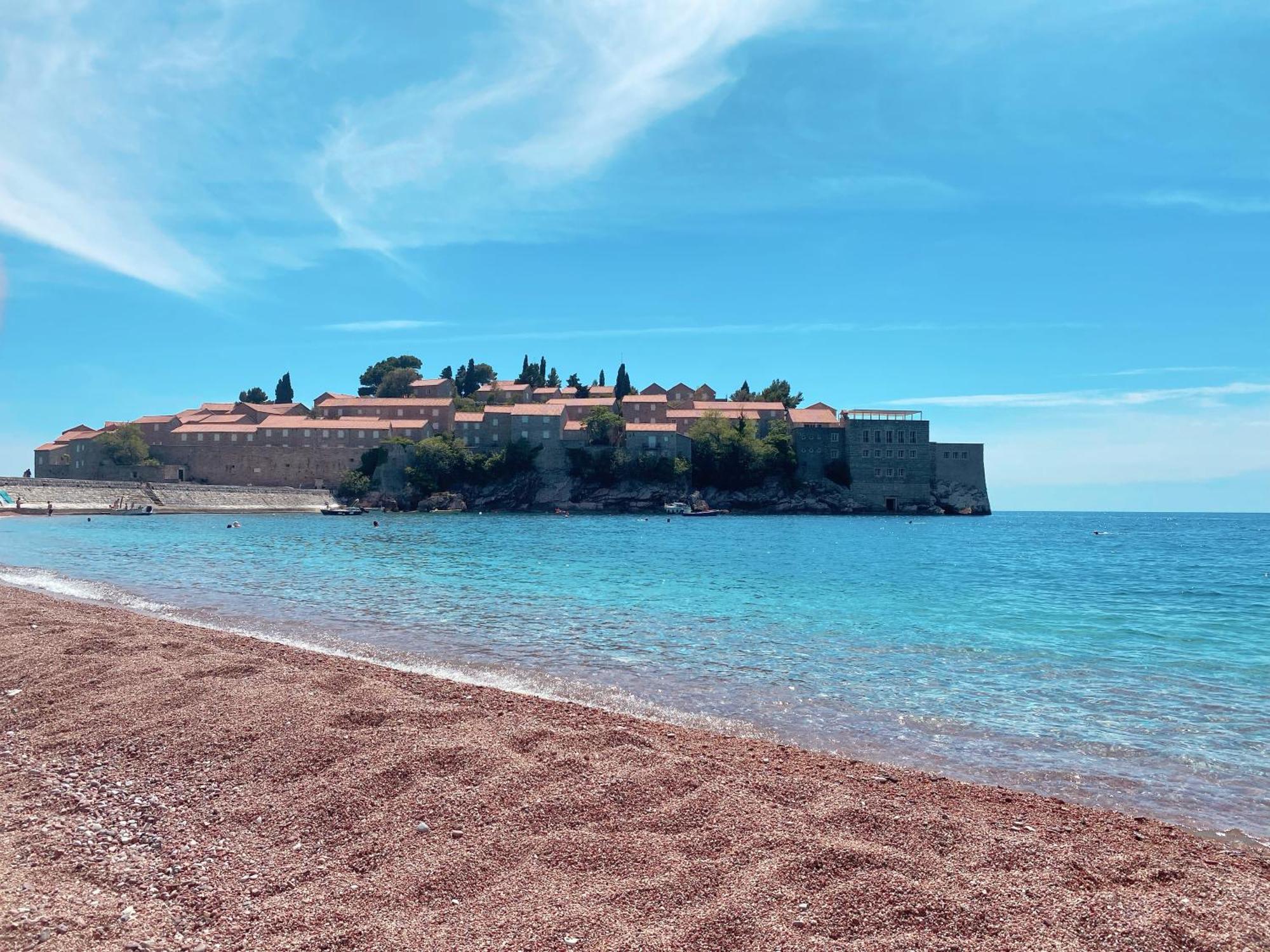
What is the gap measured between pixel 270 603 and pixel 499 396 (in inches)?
3642

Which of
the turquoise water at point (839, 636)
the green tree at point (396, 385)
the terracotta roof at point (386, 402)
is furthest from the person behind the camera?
the green tree at point (396, 385)

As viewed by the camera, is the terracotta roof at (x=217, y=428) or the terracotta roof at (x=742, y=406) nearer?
the terracotta roof at (x=217, y=428)

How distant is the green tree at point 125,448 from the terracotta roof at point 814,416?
2994 inches

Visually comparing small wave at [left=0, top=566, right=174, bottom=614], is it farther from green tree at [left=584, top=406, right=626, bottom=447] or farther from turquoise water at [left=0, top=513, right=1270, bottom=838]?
green tree at [left=584, top=406, right=626, bottom=447]

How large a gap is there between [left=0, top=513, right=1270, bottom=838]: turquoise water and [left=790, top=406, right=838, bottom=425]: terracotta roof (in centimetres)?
6074

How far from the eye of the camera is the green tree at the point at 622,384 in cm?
10988

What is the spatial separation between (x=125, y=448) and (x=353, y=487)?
25.3m

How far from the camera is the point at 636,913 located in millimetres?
4047

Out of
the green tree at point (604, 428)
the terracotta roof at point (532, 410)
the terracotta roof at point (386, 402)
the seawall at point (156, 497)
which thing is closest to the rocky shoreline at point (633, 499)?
the green tree at point (604, 428)

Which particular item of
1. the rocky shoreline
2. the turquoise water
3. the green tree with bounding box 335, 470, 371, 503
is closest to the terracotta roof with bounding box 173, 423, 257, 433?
the green tree with bounding box 335, 470, 371, 503

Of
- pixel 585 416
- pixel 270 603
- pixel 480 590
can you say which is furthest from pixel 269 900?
pixel 585 416

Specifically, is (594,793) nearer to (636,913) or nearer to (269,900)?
(636,913)

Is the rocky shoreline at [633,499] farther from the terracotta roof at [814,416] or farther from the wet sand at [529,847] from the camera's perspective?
the wet sand at [529,847]

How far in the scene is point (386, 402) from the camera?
103875mm
